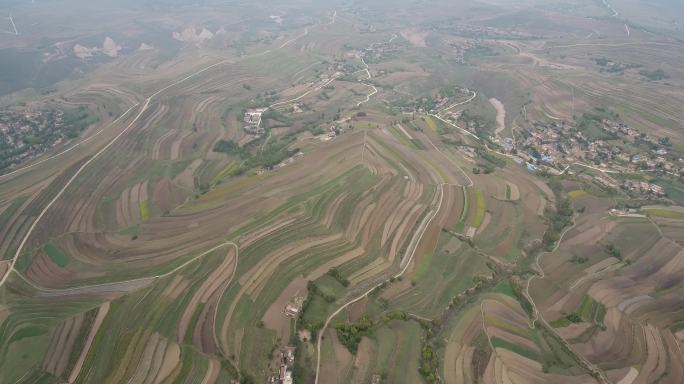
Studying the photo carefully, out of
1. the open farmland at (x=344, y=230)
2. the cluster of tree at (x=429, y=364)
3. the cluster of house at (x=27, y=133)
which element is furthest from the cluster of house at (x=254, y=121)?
the cluster of tree at (x=429, y=364)

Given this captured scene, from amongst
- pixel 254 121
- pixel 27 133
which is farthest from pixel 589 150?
pixel 27 133

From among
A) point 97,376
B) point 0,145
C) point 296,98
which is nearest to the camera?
point 97,376

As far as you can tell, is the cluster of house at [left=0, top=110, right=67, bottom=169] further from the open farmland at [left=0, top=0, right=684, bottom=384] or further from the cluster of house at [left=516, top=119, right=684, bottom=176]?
the cluster of house at [left=516, top=119, right=684, bottom=176]

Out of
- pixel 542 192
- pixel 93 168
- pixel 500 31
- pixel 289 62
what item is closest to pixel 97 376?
pixel 93 168

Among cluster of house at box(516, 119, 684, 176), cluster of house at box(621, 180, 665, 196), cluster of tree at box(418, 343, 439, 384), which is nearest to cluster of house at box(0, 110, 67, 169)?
cluster of tree at box(418, 343, 439, 384)

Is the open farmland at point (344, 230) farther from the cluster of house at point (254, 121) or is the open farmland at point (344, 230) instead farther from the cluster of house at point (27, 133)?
the cluster of house at point (254, 121)

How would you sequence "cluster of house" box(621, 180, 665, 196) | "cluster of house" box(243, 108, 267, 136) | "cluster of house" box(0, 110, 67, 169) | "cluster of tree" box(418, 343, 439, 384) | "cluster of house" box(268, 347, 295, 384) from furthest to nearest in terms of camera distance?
"cluster of house" box(243, 108, 267, 136) → "cluster of house" box(0, 110, 67, 169) → "cluster of house" box(621, 180, 665, 196) → "cluster of tree" box(418, 343, 439, 384) → "cluster of house" box(268, 347, 295, 384)

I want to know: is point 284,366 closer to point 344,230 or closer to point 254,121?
point 344,230

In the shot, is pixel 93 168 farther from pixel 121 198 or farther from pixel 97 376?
pixel 97 376
